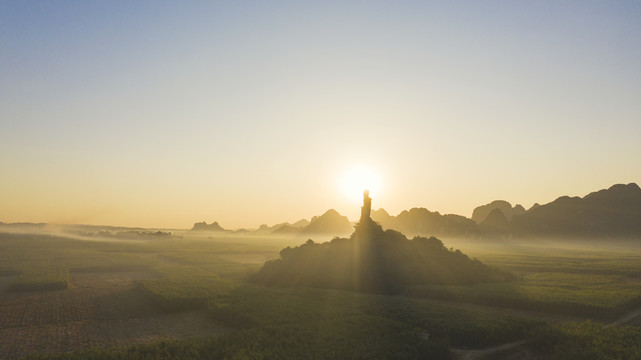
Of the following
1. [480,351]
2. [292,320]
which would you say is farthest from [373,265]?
[480,351]

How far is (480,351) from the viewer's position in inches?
1003

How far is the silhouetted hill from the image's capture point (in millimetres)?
51719

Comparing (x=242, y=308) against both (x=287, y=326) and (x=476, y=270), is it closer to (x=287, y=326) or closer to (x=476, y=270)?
(x=287, y=326)

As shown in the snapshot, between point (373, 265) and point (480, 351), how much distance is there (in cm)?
2842

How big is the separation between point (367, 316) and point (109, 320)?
70.7ft

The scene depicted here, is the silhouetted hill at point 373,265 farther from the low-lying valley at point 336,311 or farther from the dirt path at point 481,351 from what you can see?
the dirt path at point 481,351

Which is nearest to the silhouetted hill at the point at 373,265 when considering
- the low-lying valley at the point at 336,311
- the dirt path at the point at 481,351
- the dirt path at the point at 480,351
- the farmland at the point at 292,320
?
the low-lying valley at the point at 336,311

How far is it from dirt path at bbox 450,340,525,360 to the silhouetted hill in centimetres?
2255

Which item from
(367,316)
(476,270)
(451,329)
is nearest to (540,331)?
(451,329)

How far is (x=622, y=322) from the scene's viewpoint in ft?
115

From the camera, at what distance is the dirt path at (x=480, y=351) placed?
79.4 ft

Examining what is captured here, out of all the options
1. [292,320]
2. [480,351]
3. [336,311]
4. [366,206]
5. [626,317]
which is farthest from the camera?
[366,206]

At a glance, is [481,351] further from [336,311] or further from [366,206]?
[366,206]

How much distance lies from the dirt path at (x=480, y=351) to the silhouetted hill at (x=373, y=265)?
22.5m
